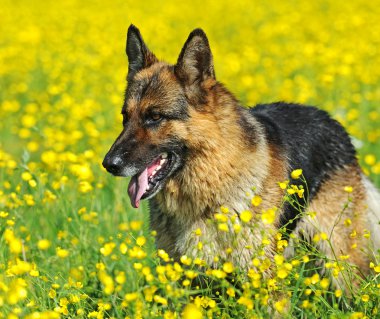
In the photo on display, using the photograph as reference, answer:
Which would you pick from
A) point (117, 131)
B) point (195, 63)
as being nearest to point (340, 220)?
point (195, 63)

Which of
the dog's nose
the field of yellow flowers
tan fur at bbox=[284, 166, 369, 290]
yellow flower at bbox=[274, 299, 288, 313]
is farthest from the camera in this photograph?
tan fur at bbox=[284, 166, 369, 290]

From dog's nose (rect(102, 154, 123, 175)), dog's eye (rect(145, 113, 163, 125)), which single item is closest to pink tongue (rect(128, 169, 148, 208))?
dog's nose (rect(102, 154, 123, 175))

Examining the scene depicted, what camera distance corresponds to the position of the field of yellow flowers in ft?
11.4

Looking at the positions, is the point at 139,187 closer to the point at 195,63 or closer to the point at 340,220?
the point at 195,63

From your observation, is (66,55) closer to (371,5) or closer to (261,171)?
(371,5)

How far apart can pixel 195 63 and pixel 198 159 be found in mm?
651

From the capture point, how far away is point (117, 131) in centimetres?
757

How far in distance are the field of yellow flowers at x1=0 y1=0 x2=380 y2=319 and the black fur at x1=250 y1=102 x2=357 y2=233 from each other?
0.41 metres

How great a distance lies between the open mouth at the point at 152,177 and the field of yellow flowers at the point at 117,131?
Answer: 10.1 inches

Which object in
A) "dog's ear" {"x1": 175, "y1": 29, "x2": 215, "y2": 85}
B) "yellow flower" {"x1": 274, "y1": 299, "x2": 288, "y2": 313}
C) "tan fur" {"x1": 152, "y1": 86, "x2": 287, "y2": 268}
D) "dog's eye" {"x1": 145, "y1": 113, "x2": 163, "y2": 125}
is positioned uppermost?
"dog's ear" {"x1": 175, "y1": 29, "x2": 215, "y2": 85}

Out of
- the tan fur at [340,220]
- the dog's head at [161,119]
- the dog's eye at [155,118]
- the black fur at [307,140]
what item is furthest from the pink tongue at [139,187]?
the tan fur at [340,220]

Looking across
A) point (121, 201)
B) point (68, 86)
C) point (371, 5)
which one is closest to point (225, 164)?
point (121, 201)

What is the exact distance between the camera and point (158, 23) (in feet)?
46.0

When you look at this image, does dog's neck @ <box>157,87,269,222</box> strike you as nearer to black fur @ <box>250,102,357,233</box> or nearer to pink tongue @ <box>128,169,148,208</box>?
pink tongue @ <box>128,169,148,208</box>
